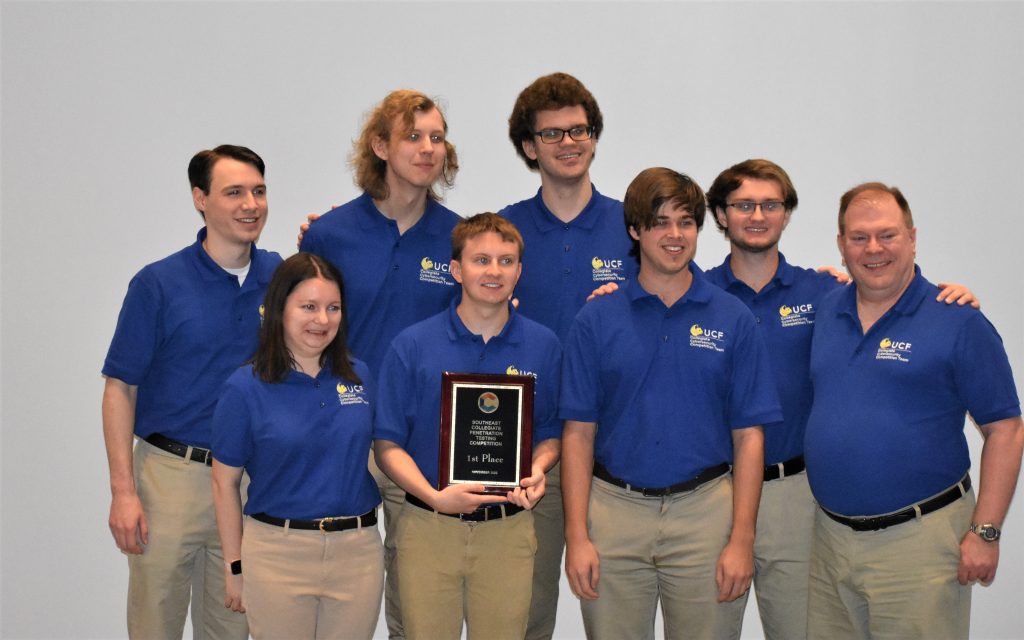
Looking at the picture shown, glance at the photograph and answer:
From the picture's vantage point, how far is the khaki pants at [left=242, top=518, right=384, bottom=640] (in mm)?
3238

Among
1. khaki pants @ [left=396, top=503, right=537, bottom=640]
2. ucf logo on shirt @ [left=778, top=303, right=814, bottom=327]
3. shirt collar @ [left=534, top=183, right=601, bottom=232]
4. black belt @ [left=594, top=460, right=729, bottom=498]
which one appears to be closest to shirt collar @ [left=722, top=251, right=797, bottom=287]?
ucf logo on shirt @ [left=778, top=303, right=814, bottom=327]

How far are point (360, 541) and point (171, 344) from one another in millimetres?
1143

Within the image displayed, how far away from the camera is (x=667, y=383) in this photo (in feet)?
11.2

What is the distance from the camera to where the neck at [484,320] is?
3.45 metres

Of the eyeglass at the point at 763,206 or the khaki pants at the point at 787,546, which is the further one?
the eyeglass at the point at 763,206

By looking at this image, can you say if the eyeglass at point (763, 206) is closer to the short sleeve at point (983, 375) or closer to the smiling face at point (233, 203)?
the short sleeve at point (983, 375)

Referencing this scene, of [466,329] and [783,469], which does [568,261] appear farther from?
[783,469]

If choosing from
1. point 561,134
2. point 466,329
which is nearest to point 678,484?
point 466,329

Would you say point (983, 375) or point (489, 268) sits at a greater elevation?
point (489, 268)

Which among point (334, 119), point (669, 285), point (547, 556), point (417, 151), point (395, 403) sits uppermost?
point (334, 119)

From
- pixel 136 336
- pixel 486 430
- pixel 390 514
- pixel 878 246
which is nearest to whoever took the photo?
pixel 486 430

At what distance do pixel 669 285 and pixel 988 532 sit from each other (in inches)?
54.5

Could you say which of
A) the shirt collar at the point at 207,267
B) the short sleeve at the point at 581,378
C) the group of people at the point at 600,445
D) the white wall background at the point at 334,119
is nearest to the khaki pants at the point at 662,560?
the group of people at the point at 600,445

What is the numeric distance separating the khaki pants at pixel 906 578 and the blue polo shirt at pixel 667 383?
57 centimetres
